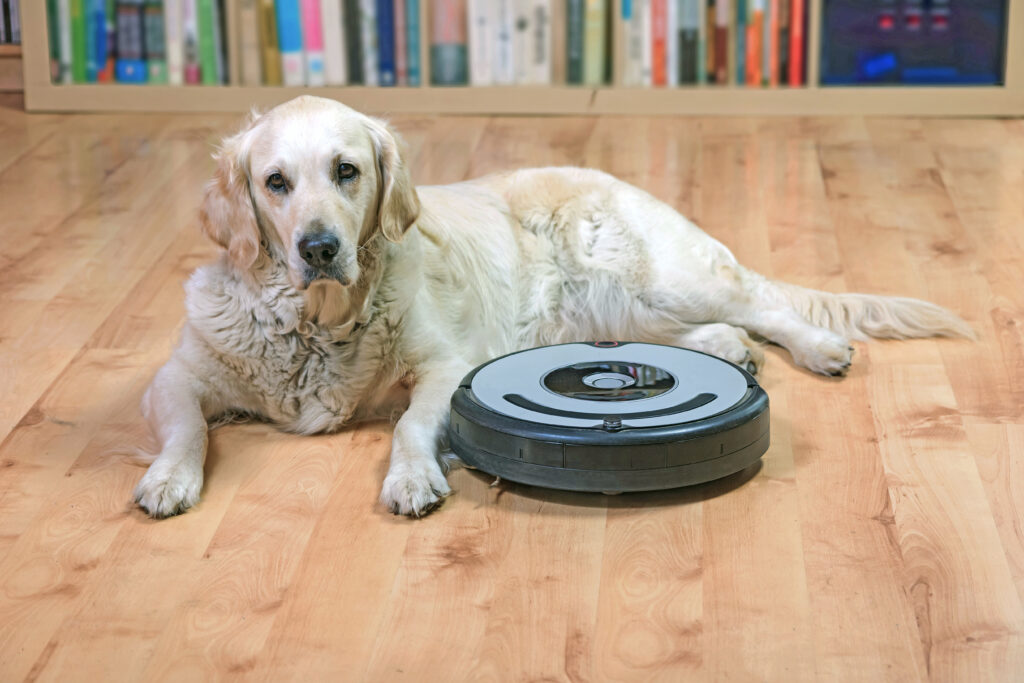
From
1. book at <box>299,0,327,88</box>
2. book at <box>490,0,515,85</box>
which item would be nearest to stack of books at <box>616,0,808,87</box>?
book at <box>490,0,515,85</box>

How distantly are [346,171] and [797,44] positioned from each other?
10.9 feet

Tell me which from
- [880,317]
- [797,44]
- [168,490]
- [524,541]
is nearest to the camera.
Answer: [524,541]

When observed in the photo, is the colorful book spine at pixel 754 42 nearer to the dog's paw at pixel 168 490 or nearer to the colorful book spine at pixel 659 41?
the colorful book spine at pixel 659 41

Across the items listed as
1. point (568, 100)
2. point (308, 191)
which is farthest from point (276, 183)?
point (568, 100)

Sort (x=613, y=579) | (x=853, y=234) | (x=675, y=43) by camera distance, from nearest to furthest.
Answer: (x=613, y=579) < (x=853, y=234) < (x=675, y=43)

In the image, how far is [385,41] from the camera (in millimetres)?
5430

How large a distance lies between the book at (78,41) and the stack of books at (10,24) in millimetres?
230

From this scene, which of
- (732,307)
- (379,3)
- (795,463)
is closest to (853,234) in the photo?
(732,307)

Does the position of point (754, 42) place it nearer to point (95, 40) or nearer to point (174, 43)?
point (174, 43)

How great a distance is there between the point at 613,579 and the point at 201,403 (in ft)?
3.21

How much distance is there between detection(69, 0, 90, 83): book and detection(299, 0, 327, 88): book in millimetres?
906

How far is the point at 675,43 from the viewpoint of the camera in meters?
5.36

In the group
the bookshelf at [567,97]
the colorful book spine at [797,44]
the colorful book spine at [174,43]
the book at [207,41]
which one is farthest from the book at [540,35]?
the colorful book spine at [174,43]

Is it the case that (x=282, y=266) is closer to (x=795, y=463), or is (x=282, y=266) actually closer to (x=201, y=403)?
(x=201, y=403)
